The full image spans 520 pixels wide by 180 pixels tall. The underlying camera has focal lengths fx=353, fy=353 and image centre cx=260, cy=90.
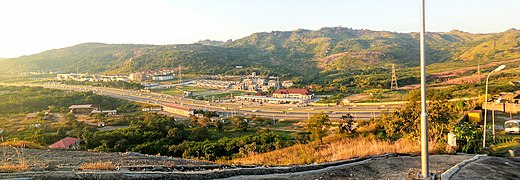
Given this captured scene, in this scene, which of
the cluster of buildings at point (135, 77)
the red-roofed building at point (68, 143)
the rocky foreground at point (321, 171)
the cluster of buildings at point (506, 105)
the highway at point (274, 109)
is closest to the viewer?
the rocky foreground at point (321, 171)

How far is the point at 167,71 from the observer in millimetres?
99375

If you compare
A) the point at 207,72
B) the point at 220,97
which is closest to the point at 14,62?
the point at 207,72

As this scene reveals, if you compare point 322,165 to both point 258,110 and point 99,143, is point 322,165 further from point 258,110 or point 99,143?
point 258,110

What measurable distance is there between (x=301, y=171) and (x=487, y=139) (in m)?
Answer: 11.0

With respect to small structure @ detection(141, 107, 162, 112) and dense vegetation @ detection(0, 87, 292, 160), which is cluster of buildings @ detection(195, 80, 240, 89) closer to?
dense vegetation @ detection(0, 87, 292, 160)

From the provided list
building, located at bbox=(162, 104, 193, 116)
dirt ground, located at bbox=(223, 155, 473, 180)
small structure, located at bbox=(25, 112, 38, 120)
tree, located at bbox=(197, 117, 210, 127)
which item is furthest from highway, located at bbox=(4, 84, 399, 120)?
dirt ground, located at bbox=(223, 155, 473, 180)

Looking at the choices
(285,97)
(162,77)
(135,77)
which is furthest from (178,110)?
(135,77)

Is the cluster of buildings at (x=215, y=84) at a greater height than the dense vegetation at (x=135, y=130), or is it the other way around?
the cluster of buildings at (x=215, y=84)

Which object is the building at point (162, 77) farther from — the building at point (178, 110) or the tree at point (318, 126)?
the tree at point (318, 126)

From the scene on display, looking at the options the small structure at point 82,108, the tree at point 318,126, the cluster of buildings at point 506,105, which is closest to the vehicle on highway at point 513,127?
the cluster of buildings at point 506,105

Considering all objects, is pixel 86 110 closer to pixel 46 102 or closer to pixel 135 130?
pixel 46 102

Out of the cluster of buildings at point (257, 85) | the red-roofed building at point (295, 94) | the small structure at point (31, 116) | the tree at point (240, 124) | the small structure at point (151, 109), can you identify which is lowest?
the tree at point (240, 124)

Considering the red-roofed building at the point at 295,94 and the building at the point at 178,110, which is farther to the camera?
the red-roofed building at the point at 295,94

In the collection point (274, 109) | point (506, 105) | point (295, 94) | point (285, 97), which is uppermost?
point (506, 105)
